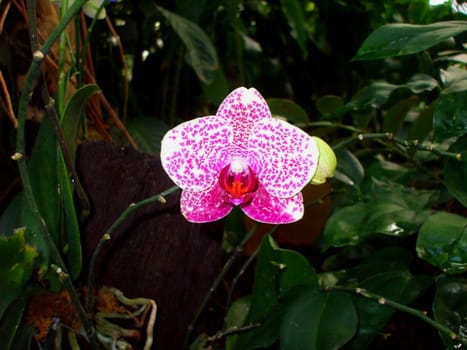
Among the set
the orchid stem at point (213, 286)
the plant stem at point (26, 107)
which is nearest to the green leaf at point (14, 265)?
the plant stem at point (26, 107)

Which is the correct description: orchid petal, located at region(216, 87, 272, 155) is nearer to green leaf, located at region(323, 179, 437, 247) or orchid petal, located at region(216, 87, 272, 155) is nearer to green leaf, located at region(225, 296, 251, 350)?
green leaf, located at region(323, 179, 437, 247)

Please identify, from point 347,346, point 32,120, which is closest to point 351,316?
point 347,346

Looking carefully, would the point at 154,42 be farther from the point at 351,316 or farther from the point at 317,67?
the point at 351,316

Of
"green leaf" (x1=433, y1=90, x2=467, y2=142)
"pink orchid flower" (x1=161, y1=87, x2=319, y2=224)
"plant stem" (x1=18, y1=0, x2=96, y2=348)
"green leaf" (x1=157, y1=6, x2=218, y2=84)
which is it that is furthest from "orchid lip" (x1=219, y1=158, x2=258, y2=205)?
"green leaf" (x1=157, y1=6, x2=218, y2=84)

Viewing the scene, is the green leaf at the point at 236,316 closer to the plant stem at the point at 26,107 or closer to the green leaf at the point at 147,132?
the plant stem at the point at 26,107

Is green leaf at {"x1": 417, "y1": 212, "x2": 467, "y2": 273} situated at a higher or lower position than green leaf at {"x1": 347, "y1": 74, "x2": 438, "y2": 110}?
lower

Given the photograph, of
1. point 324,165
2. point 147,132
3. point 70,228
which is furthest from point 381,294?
point 147,132
